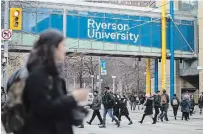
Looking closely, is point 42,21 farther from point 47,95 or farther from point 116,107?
point 47,95

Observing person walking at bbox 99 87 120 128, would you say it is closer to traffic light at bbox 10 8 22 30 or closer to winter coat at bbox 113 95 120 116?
winter coat at bbox 113 95 120 116

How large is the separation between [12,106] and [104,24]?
3812 cm

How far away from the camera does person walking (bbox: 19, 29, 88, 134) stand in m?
3.03

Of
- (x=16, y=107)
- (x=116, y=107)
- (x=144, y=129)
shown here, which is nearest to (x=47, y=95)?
(x=16, y=107)

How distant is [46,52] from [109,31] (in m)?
38.2

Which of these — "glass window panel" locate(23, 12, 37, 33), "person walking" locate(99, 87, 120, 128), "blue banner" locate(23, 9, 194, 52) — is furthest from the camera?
"blue banner" locate(23, 9, 194, 52)

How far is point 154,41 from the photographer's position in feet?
140

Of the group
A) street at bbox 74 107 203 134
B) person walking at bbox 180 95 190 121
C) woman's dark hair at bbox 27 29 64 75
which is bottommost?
street at bbox 74 107 203 134

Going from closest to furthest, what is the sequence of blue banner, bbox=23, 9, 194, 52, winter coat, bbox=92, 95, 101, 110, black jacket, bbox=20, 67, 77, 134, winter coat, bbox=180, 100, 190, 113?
black jacket, bbox=20, 67, 77, 134 < winter coat, bbox=92, 95, 101, 110 < winter coat, bbox=180, 100, 190, 113 < blue banner, bbox=23, 9, 194, 52

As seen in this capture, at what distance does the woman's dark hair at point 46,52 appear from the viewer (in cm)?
316

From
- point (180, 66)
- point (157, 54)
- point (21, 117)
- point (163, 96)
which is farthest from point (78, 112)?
point (180, 66)

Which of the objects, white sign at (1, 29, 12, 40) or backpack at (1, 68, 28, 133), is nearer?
backpack at (1, 68, 28, 133)

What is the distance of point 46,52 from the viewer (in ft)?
10.4

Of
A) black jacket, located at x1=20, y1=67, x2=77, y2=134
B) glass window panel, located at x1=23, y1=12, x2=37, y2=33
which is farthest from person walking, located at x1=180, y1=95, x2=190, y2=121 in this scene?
black jacket, located at x1=20, y1=67, x2=77, y2=134
